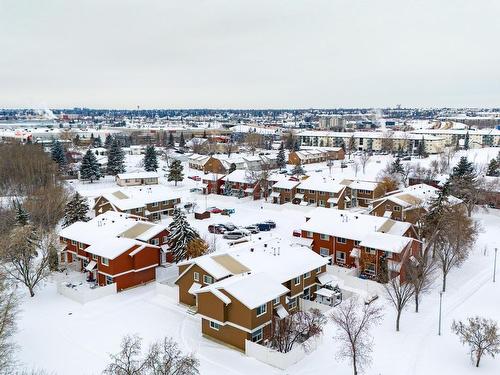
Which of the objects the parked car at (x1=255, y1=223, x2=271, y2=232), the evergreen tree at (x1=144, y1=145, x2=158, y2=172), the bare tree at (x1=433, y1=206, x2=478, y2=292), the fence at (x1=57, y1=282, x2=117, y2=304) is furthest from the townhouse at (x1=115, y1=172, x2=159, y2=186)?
the bare tree at (x1=433, y1=206, x2=478, y2=292)

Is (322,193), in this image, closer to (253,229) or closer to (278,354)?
(253,229)

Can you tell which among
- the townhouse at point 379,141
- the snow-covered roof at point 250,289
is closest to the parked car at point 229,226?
the snow-covered roof at point 250,289

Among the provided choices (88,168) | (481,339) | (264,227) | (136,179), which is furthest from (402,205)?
(88,168)

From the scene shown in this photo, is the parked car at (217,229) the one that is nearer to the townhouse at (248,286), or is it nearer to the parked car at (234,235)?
the parked car at (234,235)

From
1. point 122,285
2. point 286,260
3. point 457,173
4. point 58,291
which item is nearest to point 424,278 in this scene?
point 286,260

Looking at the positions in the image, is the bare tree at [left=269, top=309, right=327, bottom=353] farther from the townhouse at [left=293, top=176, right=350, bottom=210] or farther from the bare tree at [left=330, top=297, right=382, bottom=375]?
the townhouse at [left=293, top=176, right=350, bottom=210]

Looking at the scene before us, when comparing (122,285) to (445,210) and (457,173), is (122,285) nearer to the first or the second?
(445,210)
